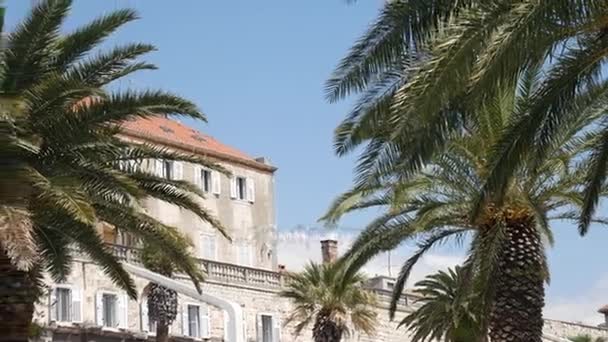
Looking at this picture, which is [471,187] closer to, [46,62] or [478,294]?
[478,294]

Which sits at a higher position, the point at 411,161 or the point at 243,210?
the point at 243,210

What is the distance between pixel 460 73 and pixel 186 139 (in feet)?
167

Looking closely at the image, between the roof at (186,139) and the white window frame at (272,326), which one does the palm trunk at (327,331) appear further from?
the roof at (186,139)

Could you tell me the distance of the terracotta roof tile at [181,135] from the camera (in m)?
64.1

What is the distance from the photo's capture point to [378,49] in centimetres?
1894

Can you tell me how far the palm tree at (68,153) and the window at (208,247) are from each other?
38.5 m

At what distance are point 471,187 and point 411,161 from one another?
903cm

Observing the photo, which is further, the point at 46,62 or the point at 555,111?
the point at 46,62

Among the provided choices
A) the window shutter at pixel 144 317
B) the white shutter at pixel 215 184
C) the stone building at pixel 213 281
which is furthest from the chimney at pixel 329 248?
the window shutter at pixel 144 317

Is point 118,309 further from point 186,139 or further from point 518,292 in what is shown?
point 518,292

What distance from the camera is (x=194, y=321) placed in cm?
5525

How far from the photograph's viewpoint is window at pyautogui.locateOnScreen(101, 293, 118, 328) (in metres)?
51.8

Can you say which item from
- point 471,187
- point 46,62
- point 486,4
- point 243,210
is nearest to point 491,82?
point 486,4

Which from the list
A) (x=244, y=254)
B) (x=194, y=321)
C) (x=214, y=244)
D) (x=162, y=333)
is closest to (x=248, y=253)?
(x=244, y=254)
